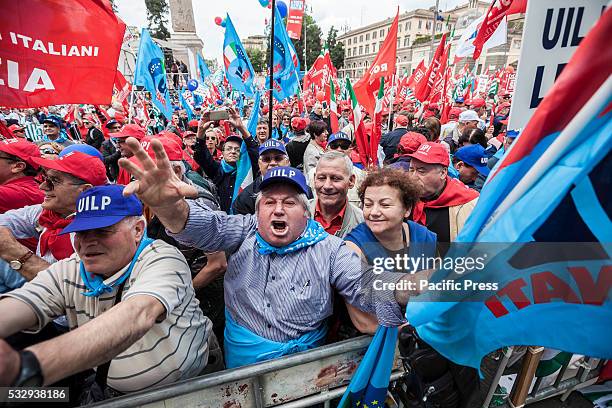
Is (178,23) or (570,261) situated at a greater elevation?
(178,23)

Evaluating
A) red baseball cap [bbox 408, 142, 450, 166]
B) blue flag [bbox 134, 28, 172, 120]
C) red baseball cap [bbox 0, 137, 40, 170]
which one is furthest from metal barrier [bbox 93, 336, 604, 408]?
blue flag [bbox 134, 28, 172, 120]

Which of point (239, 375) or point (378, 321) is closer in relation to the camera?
point (239, 375)

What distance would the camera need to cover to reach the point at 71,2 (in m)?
2.19

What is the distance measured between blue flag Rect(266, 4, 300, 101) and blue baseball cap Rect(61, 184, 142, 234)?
5.79 m

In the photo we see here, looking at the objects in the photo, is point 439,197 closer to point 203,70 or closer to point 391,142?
point 391,142

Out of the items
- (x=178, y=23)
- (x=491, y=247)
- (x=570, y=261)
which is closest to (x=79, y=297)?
(x=491, y=247)

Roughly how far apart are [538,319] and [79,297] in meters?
2.11

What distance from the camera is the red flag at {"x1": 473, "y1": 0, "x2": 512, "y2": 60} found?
5.00 meters

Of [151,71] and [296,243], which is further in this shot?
[151,71]

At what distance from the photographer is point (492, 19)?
5242 mm

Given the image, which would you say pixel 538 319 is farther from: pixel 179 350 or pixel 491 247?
pixel 179 350

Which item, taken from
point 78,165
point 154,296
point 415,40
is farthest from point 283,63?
point 415,40

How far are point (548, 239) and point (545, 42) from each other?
1139 mm

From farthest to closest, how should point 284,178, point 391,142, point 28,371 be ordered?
point 391,142, point 284,178, point 28,371
